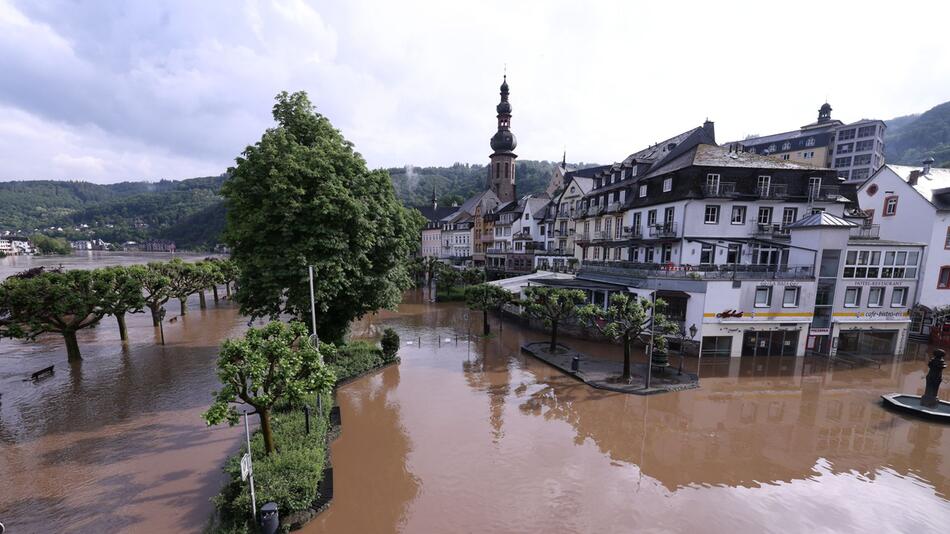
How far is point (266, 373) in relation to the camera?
462 inches

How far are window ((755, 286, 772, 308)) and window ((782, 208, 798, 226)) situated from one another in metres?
8.50

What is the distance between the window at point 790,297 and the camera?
26406mm

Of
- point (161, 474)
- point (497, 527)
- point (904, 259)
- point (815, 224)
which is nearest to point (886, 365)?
point (904, 259)

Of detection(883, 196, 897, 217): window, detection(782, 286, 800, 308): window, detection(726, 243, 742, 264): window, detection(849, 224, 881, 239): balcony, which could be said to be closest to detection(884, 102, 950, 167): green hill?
detection(883, 196, 897, 217): window

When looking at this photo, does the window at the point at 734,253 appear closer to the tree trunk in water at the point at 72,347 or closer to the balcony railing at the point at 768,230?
the balcony railing at the point at 768,230

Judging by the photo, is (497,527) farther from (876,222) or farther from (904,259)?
(876,222)

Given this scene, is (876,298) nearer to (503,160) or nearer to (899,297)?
(899,297)

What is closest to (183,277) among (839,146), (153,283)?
(153,283)

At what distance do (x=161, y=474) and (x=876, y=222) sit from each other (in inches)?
2071

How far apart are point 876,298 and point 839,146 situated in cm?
6626

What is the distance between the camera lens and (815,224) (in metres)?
26.1

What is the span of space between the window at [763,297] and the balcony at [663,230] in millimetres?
7255

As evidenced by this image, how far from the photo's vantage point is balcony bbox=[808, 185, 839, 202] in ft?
99.7

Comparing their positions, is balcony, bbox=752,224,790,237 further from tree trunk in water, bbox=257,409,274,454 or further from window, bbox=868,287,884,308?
tree trunk in water, bbox=257,409,274,454
